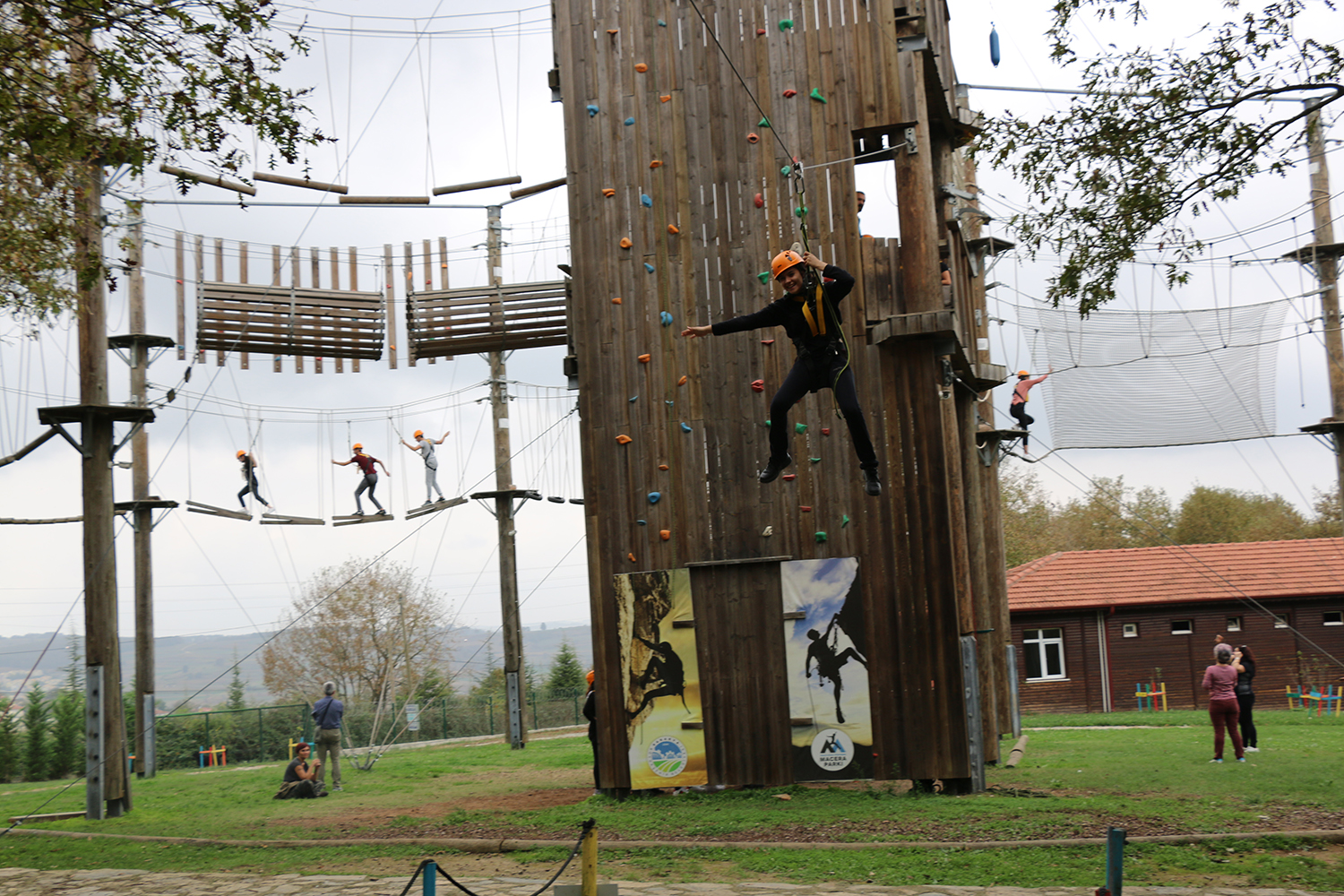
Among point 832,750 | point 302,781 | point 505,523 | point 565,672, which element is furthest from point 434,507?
point 565,672

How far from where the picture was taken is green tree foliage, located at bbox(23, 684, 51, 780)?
31.2 metres

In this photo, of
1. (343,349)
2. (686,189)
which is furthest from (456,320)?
(686,189)

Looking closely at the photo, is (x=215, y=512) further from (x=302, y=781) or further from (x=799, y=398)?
(x=799, y=398)

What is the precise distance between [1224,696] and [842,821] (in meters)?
6.71

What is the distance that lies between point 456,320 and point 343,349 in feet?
7.03

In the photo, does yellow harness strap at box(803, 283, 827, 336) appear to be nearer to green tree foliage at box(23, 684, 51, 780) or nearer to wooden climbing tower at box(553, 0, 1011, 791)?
wooden climbing tower at box(553, 0, 1011, 791)

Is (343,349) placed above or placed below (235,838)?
above

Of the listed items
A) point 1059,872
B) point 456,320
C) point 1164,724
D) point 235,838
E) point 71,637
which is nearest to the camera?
point 1059,872

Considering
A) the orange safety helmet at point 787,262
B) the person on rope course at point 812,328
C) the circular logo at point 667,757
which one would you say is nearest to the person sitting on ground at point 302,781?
the circular logo at point 667,757

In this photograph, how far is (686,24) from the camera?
50.9ft

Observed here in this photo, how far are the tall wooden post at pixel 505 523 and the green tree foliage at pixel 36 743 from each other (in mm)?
14376

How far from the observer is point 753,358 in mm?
14844

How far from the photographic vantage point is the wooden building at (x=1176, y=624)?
3134 centimetres

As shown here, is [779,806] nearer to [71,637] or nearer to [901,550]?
[901,550]
